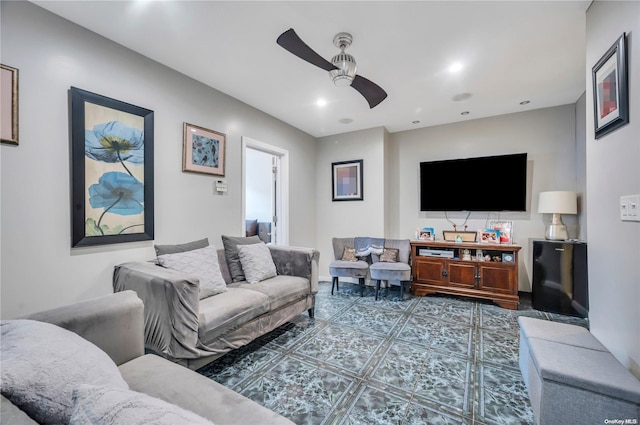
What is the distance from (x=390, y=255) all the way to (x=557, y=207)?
6.84 ft

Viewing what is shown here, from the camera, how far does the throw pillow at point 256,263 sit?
2678 mm

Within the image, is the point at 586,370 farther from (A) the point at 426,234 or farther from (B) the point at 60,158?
(B) the point at 60,158

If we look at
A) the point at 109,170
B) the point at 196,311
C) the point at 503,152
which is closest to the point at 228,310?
the point at 196,311

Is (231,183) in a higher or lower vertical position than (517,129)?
lower

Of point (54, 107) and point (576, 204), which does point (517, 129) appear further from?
point (54, 107)

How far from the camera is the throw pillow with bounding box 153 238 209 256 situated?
2277mm

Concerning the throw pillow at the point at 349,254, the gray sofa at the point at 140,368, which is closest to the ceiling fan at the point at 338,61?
the gray sofa at the point at 140,368

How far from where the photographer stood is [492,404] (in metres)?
1.66

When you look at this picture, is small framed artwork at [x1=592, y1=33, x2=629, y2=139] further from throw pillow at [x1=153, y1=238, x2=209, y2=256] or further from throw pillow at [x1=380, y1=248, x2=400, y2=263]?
throw pillow at [x1=153, y1=238, x2=209, y2=256]

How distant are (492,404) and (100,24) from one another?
373cm

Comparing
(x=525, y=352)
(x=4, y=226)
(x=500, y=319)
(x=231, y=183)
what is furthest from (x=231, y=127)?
(x=500, y=319)

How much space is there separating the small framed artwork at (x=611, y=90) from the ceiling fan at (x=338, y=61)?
136 cm

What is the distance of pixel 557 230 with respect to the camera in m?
3.25

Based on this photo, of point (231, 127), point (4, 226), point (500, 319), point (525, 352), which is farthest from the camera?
point (231, 127)
